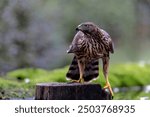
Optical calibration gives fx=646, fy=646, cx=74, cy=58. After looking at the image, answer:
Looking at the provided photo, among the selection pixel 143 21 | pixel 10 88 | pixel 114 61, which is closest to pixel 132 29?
pixel 143 21

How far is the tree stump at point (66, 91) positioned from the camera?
3.95 meters

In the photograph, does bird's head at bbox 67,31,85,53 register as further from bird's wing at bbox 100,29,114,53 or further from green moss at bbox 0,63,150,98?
green moss at bbox 0,63,150,98

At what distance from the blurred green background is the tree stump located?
10.8 ft

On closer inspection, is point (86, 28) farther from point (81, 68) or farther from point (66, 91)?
point (66, 91)

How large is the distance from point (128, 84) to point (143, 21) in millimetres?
3760

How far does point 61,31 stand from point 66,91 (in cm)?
631

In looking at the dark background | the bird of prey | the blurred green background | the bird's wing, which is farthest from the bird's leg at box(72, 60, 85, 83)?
the dark background

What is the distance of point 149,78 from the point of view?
8445mm

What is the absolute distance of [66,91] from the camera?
13.0 feet

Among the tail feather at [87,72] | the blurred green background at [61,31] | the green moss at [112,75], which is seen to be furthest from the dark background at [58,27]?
the tail feather at [87,72]

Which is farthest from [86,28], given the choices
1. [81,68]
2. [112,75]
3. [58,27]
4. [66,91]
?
[58,27]

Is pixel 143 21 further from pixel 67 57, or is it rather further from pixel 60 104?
pixel 60 104

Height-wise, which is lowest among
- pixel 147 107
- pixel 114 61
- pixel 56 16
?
pixel 147 107

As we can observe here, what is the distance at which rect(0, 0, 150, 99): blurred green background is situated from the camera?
848cm
